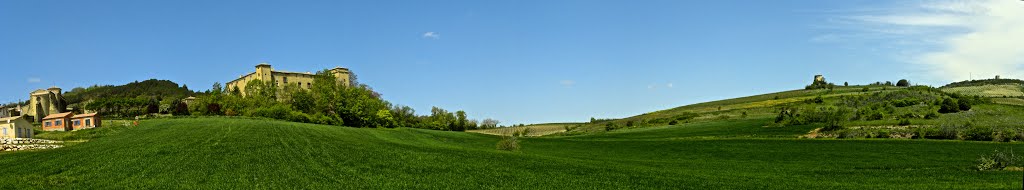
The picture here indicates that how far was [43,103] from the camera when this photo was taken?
97.4 meters

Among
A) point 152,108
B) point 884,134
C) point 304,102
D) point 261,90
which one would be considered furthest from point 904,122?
point 152,108

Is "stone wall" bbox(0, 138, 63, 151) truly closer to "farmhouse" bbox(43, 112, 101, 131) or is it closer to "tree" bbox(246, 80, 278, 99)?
"farmhouse" bbox(43, 112, 101, 131)

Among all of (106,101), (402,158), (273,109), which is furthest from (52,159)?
(106,101)

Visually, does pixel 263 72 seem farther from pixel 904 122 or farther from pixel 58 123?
pixel 904 122

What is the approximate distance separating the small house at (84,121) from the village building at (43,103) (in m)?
25.3

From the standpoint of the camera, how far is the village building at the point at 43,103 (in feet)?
313

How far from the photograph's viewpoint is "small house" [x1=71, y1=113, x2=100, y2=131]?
73.3 meters

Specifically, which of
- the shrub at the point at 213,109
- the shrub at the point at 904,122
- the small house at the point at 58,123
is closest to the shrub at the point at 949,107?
the shrub at the point at 904,122

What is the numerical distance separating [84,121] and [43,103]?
101 ft

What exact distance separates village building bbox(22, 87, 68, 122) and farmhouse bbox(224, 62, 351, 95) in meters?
53.2

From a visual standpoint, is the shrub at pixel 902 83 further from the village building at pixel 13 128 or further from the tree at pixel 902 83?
the village building at pixel 13 128

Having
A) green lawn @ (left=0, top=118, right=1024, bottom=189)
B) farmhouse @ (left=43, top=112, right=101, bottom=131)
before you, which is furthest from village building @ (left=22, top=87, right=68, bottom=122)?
green lawn @ (left=0, top=118, right=1024, bottom=189)

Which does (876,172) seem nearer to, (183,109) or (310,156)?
(310,156)

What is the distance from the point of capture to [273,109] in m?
112
